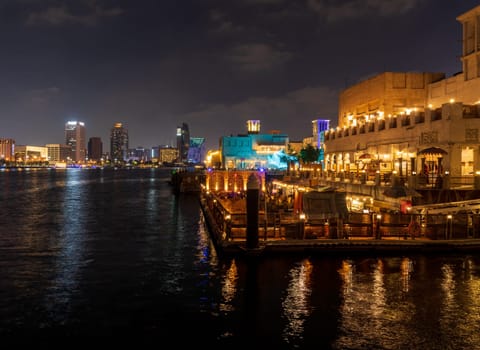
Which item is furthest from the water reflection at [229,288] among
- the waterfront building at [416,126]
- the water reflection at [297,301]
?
the waterfront building at [416,126]

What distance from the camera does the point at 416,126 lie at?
3719 cm

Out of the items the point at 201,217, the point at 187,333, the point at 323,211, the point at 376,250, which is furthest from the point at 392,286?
the point at 201,217

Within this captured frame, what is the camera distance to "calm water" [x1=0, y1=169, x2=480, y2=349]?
15453mm

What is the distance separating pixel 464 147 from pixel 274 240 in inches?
623

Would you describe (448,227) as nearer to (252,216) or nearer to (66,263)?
(252,216)

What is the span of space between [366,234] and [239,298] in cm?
1083

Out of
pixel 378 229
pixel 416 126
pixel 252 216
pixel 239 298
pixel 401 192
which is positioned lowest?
pixel 239 298

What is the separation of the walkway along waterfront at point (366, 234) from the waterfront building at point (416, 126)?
4.53 metres

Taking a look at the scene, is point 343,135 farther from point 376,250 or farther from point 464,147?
point 376,250

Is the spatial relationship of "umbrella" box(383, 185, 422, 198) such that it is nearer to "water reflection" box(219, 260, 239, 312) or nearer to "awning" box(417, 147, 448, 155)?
"awning" box(417, 147, 448, 155)

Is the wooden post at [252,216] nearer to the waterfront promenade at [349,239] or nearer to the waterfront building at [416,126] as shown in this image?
the waterfront promenade at [349,239]

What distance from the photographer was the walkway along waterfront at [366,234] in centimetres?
2577

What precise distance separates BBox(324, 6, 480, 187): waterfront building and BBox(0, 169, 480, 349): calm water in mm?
9965

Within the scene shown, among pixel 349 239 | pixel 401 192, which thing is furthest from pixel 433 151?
pixel 349 239
